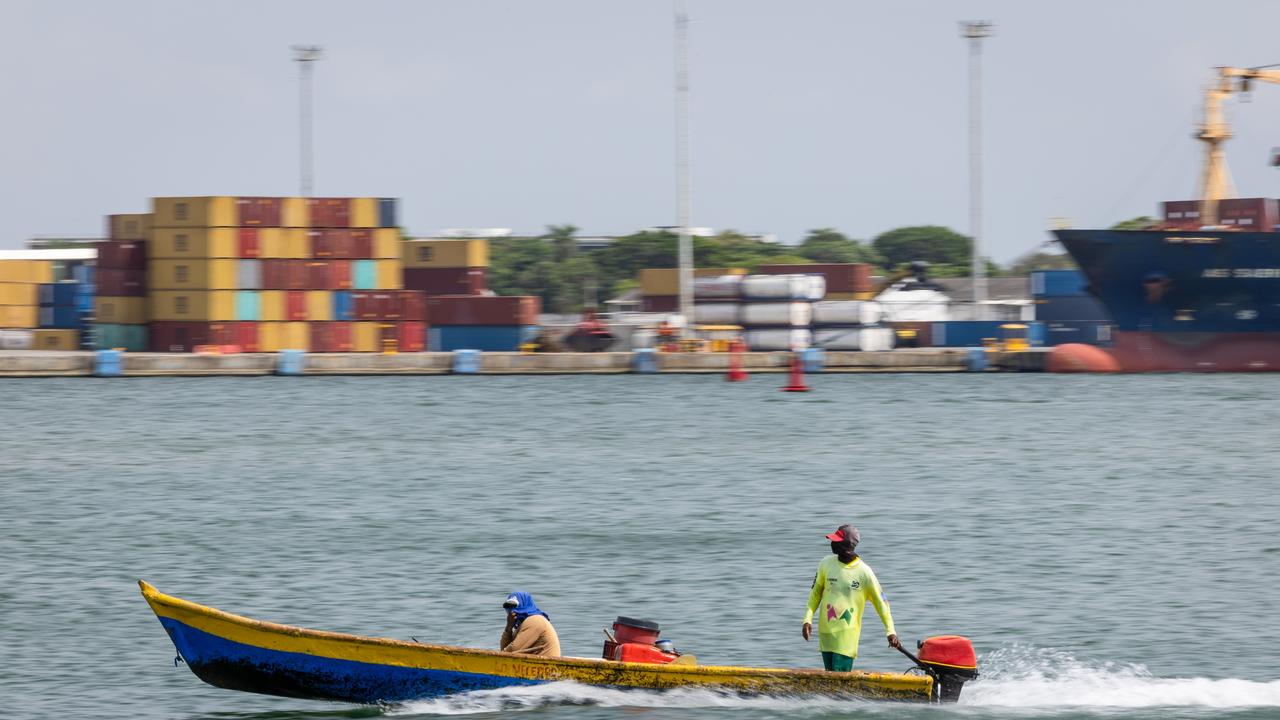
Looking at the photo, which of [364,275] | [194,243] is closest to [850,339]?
[364,275]

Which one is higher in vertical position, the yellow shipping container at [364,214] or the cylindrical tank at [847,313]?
the yellow shipping container at [364,214]

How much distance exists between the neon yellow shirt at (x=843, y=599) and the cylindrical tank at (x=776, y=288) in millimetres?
81621

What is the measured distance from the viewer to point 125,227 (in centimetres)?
10281

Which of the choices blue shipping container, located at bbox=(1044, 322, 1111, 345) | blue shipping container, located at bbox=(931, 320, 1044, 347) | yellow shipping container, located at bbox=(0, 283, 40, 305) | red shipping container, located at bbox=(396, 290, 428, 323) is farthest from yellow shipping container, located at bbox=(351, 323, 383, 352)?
blue shipping container, located at bbox=(1044, 322, 1111, 345)

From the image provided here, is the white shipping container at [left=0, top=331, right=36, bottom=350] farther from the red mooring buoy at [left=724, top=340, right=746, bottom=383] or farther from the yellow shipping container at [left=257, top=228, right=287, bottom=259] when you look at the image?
the red mooring buoy at [left=724, top=340, right=746, bottom=383]

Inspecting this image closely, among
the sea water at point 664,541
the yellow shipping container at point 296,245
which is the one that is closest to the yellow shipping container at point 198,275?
the yellow shipping container at point 296,245

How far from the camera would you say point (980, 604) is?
2364 centimetres

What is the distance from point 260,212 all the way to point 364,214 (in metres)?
6.49

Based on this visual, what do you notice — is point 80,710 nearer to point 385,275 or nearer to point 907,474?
point 907,474

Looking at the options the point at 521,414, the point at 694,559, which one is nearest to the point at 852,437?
the point at 521,414

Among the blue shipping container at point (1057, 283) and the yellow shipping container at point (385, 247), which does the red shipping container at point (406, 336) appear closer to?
the yellow shipping container at point (385, 247)

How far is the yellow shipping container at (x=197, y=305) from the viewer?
300ft

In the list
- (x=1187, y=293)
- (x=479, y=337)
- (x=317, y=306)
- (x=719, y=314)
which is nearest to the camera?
(x=1187, y=293)

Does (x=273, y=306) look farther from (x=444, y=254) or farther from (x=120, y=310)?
(x=444, y=254)
